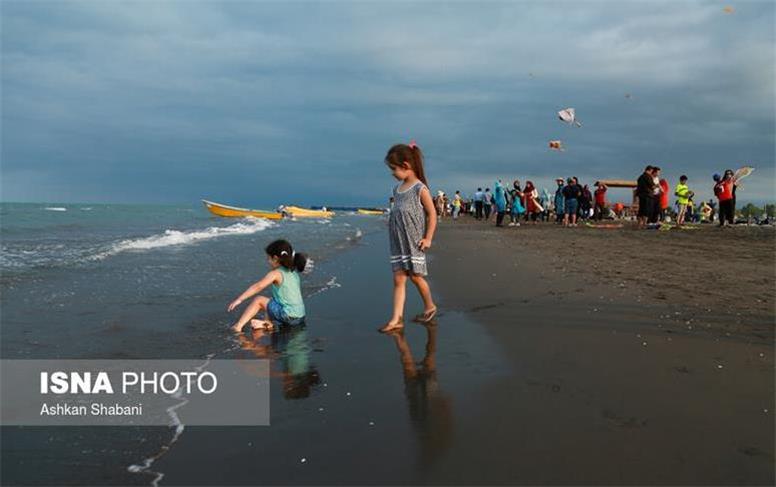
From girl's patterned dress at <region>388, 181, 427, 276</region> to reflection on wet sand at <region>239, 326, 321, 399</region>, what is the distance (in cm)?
120

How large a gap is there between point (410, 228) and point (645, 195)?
15.6 m

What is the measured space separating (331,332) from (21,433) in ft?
8.90

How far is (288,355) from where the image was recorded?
15.1 ft

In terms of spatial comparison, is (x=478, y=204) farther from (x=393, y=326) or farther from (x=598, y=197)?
(x=393, y=326)

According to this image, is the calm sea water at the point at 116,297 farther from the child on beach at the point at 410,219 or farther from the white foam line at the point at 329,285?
the child on beach at the point at 410,219

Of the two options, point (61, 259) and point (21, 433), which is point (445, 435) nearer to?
point (21, 433)

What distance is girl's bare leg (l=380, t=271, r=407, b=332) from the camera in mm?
5344

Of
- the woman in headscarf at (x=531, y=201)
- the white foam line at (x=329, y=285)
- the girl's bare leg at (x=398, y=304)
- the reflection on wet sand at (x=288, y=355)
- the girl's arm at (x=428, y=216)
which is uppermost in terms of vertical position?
the woman in headscarf at (x=531, y=201)

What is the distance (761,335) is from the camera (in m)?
4.62

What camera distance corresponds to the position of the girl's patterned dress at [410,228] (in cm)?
563

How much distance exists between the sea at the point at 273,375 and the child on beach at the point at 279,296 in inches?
8.7

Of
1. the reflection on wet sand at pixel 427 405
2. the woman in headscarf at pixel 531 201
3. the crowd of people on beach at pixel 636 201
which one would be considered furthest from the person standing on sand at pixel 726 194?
the reflection on wet sand at pixel 427 405

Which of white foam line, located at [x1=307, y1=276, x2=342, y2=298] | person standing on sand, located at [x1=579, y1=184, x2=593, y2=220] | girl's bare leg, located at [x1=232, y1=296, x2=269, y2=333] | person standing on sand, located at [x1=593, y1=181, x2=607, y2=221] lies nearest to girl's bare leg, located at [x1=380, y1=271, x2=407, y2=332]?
girl's bare leg, located at [x1=232, y1=296, x2=269, y2=333]

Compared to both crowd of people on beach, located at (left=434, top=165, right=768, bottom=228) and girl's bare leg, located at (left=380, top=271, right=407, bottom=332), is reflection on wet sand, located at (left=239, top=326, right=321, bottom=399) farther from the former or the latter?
crowd of people on beach, located at (left=434, top=165, right=768, bottom=228)
